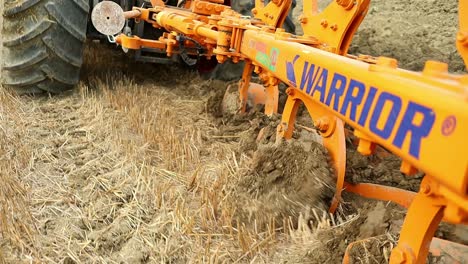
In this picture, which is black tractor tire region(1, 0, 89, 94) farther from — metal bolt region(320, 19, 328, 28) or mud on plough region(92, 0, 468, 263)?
metal bolt region(320, 19, 328, 28)

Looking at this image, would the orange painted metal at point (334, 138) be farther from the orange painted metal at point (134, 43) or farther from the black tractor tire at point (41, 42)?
the black tractor tire at point (41, 42)

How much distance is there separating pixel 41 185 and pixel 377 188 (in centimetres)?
165

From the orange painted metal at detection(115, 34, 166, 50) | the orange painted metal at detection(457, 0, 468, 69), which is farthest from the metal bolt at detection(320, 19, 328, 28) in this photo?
the orange painted metal at detection(115, 34, 166, 50)

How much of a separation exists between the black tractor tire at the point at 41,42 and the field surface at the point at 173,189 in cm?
18

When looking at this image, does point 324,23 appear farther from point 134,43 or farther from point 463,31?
point 134,43

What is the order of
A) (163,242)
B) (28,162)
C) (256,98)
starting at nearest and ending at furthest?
(163,242)
(28,162)
(256,98)

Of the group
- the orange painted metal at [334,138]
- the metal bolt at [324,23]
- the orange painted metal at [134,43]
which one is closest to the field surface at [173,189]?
the orange painted metal at [334,138]

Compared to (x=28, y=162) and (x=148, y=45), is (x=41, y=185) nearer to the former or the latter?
(x=28, y=162)

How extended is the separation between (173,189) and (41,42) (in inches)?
75.7

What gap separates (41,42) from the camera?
389cm

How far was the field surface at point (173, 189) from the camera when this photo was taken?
210cm

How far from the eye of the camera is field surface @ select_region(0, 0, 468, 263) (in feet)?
6.89

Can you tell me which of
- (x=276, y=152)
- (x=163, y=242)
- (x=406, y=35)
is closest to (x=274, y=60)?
(x=276, y=152)

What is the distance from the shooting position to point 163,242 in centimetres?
220
